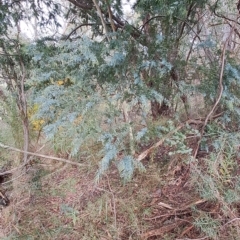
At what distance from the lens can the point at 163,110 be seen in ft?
5.48

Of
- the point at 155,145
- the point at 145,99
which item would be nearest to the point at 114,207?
the point at 155,145

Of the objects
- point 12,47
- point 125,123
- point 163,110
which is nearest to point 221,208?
point 125,123

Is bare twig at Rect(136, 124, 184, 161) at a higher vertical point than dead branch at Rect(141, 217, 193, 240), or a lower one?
higher

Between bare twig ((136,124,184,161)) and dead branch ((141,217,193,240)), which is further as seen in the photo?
bare twig ((136,124,184,161))

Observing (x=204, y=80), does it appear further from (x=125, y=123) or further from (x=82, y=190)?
(x=82, y=190)

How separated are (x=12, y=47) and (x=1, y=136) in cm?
68

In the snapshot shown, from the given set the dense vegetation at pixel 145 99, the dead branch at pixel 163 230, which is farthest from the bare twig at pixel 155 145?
the dead branch at pixel 163 230

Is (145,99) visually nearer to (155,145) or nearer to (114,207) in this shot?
(155,145)

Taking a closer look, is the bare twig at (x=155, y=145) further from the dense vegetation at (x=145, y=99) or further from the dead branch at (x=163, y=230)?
the dead branch at (x=163, y=230)

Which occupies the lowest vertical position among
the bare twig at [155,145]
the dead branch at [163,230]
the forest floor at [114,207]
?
the dead branch at [163,230]

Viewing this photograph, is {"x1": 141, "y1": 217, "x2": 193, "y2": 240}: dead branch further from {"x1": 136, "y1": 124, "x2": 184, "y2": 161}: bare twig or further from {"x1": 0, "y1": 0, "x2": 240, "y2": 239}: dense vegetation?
{"x1": 136, "y1": 124, "x2": 184, "y2": 161}: bare twig

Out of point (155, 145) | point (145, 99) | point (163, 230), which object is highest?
point (145, 99)

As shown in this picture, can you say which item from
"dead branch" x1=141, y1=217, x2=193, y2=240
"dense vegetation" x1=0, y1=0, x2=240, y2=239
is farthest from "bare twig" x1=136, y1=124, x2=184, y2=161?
"dead branch" x1=141, y1=217, x2=193, y2=240

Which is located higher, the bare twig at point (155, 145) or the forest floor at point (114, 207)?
the bare twig at point (155, 145)
